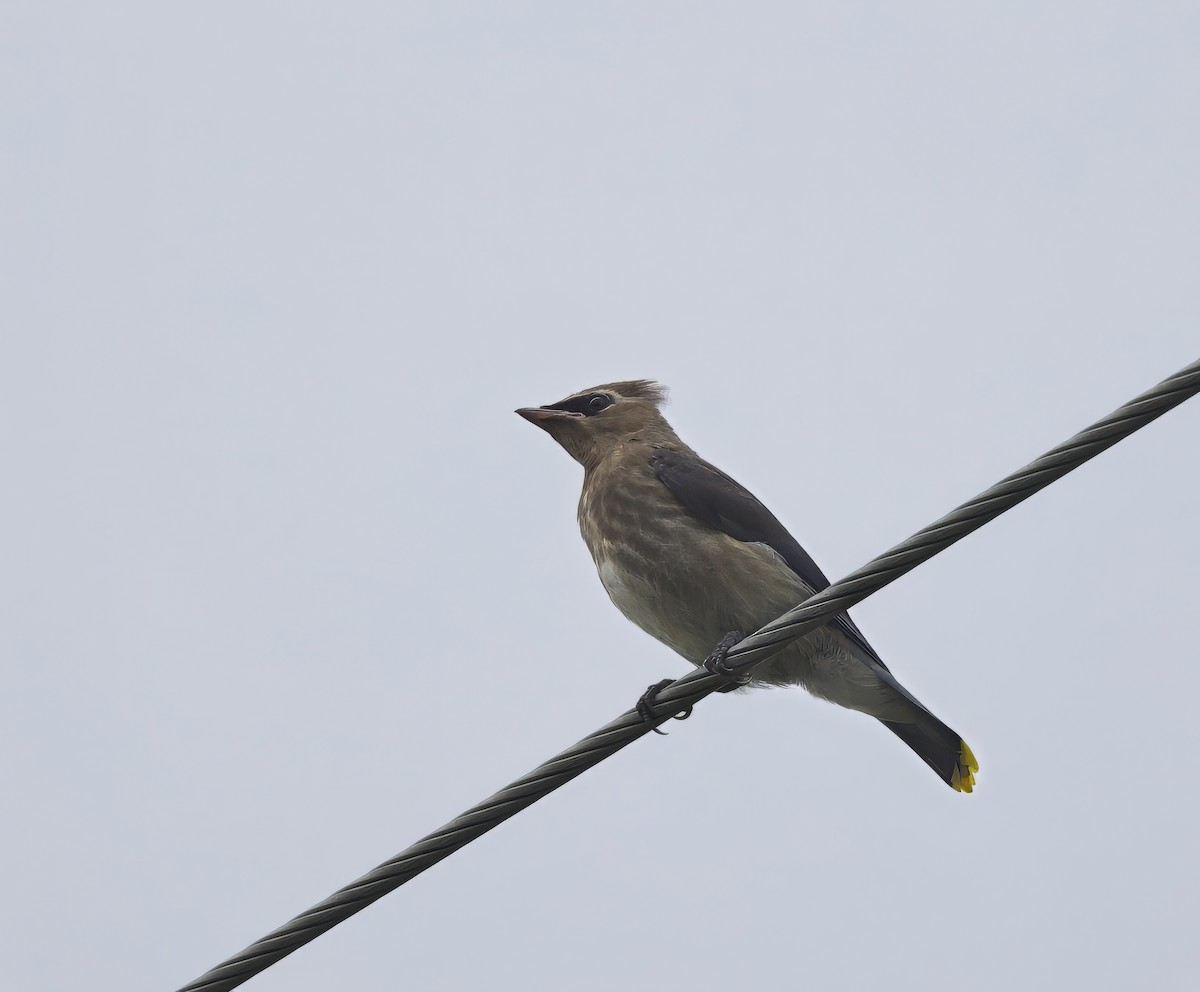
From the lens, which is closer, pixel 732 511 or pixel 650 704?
pixel 650 704

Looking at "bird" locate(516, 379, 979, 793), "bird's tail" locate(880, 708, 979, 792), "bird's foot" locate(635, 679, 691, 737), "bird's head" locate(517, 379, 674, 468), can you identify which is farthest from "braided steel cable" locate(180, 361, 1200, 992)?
"bird's head" locate(517, 379, 674, 468)

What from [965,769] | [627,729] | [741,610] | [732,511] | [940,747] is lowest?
[965,769]

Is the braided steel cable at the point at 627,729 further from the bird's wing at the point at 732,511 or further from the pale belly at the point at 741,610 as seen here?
the bird's wing at the point at 732,511

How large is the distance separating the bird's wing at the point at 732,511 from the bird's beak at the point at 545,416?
725 mm

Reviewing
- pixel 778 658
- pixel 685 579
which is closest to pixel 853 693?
pixel 778 658

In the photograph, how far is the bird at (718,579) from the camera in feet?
19.2

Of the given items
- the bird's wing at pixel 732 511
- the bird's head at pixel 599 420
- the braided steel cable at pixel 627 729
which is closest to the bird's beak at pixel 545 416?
the bird's head at pixel 599 420

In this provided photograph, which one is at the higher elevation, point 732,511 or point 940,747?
point 732,511

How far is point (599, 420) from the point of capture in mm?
6961

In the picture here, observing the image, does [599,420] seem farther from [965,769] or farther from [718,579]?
[965,769]

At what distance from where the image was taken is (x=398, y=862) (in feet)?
11.9

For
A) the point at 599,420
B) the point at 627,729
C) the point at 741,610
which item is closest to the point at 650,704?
the point at 627,729

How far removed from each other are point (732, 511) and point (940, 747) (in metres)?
1.31

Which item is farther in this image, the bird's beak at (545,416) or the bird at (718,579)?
the bird's beak at (545,416)
